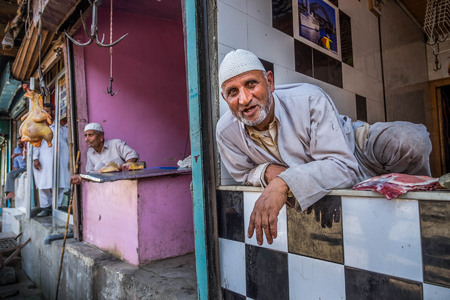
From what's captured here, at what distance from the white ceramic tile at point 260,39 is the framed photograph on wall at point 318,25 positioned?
0.36 metres

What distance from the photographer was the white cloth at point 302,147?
112 centimetres

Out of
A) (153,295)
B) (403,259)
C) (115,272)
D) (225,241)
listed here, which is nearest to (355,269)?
(403,259)

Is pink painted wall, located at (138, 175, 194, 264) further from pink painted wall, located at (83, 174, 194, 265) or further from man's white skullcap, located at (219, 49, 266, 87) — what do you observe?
man's white skullcap, located at (219, 49, 266, 87)

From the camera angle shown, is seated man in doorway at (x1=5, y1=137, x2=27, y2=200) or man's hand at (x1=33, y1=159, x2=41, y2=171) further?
seated man in doorway at (x1=5, y1=137, x2=27, y2=200)

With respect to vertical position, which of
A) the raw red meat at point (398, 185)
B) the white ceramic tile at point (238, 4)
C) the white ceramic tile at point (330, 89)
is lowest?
the raw red meat at point (398, 185)

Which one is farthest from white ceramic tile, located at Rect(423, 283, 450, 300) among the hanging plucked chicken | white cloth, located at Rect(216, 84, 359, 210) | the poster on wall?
the poster on wall

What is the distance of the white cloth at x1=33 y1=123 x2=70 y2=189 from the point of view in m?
4.68

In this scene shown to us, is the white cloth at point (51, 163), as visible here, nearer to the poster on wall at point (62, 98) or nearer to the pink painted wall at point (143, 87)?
the poster on wall at point (62, 98)

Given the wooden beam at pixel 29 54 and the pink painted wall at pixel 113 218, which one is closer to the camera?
the pink painted wall at pixel 113 218

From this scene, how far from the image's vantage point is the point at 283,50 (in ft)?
6.52

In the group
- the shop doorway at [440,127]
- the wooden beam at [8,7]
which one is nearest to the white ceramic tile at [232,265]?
the shop doorway at [440,127]

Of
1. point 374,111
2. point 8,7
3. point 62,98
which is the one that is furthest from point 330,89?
point 8,7

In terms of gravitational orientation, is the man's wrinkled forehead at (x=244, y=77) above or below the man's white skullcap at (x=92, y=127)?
below

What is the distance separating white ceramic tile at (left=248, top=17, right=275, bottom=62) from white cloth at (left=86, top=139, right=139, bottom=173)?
8.38ft
